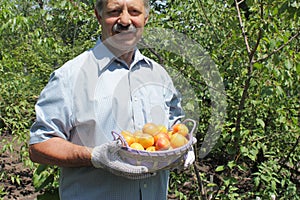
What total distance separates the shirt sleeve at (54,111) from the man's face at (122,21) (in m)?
0.23

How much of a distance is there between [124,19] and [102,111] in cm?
32

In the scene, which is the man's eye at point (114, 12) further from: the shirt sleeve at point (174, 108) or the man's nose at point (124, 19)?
the shirt sleeve at point (174, 108)

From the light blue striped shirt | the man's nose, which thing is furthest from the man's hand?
the man's nose

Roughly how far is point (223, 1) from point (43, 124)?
220 cm

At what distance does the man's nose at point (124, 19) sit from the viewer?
1.39 metres

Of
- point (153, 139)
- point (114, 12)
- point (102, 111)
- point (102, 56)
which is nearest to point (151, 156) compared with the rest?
point (153, 139)

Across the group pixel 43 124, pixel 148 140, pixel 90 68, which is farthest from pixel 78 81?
pixel 148 140

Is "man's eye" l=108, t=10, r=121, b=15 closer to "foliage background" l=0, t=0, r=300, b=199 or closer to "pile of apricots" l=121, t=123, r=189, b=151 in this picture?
"pile of apricots" l=121, t=123, r=189, b=151

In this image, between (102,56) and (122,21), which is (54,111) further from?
(122,21)

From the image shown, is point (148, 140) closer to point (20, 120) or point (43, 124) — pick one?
point (43, 124)

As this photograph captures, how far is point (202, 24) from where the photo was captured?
120 inches

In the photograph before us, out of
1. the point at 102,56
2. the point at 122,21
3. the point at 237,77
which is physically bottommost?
the point at 237,77

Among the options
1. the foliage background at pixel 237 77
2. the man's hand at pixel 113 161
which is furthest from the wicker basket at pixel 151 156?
the foliage background at pixel 237 77

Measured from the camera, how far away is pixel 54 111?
4.29 feet
